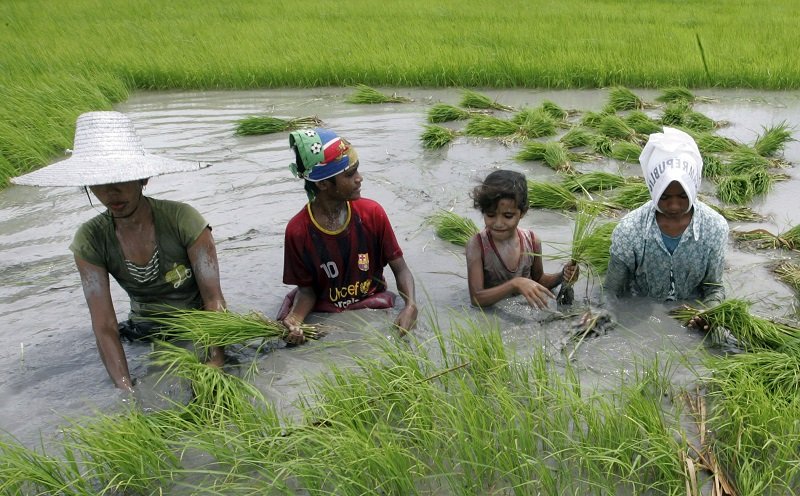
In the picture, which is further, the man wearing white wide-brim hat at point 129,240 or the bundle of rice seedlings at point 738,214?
the bundle of rice seedlings at point 738,214

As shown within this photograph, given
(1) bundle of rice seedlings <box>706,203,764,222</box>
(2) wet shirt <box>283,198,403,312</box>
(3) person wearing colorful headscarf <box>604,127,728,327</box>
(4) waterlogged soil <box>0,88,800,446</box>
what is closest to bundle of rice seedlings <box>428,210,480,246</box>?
(4) waterlogged soil <box>0,88,800,446</box>

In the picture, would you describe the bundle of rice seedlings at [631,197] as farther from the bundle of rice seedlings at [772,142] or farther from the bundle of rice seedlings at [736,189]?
the bundle of rice seedlings at [772,142]

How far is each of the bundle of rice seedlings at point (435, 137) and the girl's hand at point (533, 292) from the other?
323 centimetres

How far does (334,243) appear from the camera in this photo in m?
3.32

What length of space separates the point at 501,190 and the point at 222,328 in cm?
132

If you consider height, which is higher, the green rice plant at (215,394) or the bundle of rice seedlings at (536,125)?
the bundle of rice seedlings at (536,125)

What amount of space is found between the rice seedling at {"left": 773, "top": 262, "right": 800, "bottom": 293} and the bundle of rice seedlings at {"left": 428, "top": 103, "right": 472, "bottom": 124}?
3.90m

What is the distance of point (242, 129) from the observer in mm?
7105

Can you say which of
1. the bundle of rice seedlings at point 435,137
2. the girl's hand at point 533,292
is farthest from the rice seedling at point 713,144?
the girl's hand at point 533,292

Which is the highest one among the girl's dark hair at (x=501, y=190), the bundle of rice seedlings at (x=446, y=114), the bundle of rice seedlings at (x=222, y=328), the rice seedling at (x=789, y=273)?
the girl's dark hair at (x=501, y=190)

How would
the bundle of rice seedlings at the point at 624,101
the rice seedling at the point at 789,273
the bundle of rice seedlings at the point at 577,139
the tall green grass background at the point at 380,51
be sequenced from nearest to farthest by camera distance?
the rice seedling at the point at 789,273 < the bundle of rice seedlings at the point at 577,139 < the bundle of rice seedlings at the point at 624,101 < the tall green grass background at the point at 380,51

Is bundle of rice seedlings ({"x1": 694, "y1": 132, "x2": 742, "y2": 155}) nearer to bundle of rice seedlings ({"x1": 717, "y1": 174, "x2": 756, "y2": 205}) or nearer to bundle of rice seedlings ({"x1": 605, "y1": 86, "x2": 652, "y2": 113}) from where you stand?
bundle of rice seedlings ({"x1": 717, "y1": 174, "x2": 756, "y2": 205})

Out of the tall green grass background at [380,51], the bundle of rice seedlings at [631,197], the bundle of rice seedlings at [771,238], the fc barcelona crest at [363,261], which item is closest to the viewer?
the fc barcelona crest at [363,261]

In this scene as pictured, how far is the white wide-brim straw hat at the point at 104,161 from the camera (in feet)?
8.98
